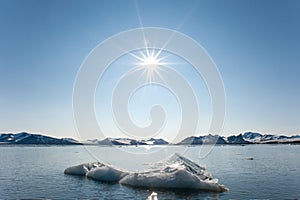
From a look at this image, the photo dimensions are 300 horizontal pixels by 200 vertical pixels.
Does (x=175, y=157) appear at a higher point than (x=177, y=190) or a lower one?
higher

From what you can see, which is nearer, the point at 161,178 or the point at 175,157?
the point at 161,178

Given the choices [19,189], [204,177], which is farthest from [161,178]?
[19,189]

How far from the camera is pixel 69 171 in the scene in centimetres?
4522

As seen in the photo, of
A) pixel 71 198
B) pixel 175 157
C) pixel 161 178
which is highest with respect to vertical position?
pixel 175 157

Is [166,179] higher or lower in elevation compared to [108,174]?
lower

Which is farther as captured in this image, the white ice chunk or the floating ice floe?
the white ice chunk

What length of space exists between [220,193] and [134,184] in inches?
417

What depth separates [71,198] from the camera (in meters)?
27.3

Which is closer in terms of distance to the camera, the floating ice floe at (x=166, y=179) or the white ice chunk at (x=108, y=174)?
the floating ice floe at (x=166, y=179)

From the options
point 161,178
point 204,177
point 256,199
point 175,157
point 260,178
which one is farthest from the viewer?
point 175,157

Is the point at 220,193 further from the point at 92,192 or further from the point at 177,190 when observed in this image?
the point at 92,192

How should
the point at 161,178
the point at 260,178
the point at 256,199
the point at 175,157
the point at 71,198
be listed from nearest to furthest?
the point at 256,199 → the point at 71,198 → the point at 161,178 → the point at 260,178 → the point at 175,157

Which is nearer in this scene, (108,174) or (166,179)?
(166,179)

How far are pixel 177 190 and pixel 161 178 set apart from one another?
276cm
